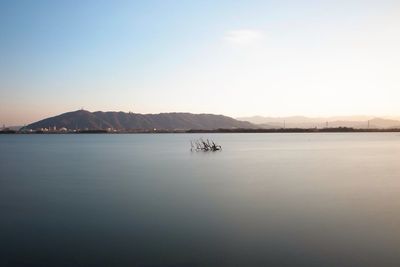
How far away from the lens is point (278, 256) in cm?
821

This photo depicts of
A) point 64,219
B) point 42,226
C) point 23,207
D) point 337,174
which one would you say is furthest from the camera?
point 337,174

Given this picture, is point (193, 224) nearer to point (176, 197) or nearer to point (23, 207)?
point (176, 197)

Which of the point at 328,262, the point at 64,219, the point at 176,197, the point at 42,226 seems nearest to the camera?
the point at 328,262

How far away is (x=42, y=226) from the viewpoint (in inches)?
424

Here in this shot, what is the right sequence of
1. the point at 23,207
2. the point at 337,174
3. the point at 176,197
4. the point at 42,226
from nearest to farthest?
1. the point at 42,226
2. the point at 23,207
3. the point at 176,197
4. the point at 337,174

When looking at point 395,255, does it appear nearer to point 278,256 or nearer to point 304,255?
point 304,255

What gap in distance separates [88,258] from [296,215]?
6.47 meters

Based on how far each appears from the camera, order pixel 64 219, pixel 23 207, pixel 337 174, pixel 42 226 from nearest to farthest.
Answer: pixel 42 226 < pixel 64 219 < pixel 23 207 < pixel 337 174

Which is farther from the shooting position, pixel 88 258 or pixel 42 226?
pixel 42 226

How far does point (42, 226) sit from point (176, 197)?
5966 millimetres

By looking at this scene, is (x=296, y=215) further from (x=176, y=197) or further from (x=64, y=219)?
(x=64, y=219)

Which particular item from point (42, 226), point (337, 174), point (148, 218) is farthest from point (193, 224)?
point (337, 174)

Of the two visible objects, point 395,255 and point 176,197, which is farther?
point 176,197

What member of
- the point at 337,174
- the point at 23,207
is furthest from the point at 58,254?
the point at 337,174
